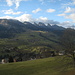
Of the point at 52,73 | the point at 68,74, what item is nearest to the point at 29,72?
the point at 52,73

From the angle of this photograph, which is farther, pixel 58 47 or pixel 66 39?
pixel 58 47

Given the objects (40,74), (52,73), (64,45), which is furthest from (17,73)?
(64,45)

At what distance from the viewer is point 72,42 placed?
1491 inches

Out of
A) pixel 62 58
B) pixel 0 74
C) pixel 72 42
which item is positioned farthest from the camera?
pixel 0 74

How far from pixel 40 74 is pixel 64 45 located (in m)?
14.8

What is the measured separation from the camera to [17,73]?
50.7 m

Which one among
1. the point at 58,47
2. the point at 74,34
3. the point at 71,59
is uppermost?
the point at 74,34

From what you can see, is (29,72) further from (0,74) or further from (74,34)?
(74,34)

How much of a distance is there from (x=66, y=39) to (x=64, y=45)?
178cm

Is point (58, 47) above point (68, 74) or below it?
above

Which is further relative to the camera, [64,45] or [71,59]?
[71,59]

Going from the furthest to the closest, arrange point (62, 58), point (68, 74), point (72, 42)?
point (68, 74) → point (62, 58) → point (72, 42)

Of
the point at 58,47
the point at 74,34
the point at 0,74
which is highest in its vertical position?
the point at 74,34

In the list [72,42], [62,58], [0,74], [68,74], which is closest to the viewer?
[72,42]
